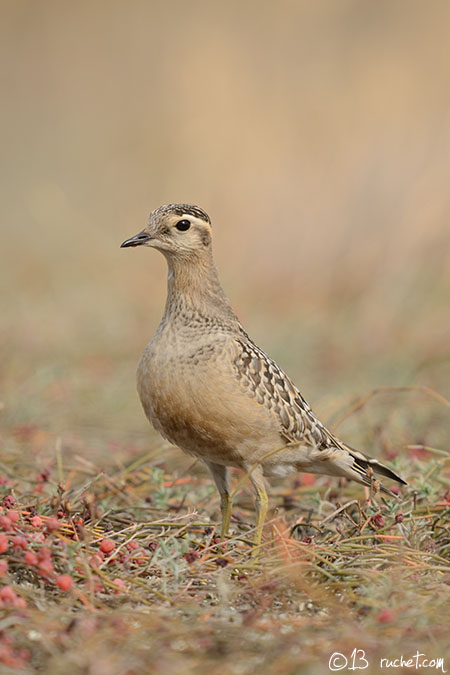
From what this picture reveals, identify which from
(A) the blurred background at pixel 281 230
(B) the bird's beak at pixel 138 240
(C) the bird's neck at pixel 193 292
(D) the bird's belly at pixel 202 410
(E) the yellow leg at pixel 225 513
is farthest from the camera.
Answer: (A) the blurred background at pixel 281 230

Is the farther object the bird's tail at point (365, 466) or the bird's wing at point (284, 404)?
the bird's tail at point (365, 466)

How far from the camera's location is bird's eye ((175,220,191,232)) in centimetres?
479

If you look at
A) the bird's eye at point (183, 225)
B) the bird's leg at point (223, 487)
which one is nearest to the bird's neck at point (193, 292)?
the bird's eye at point (183, 225)

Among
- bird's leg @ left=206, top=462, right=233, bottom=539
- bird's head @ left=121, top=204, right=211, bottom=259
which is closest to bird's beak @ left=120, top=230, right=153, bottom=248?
bird's head @ left=121, top=204, right=211, bottom=259

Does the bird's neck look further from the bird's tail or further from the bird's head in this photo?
the bird's tail

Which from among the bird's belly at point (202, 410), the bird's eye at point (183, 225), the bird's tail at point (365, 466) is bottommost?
the bird's tail at point (365, 466)

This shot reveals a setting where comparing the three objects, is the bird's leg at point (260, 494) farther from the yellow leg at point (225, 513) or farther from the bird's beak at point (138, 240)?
the bird's beak at point (138, 240)

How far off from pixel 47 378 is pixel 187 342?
10.2 ft

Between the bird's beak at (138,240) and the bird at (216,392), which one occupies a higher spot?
the bird's beak at (138,240)

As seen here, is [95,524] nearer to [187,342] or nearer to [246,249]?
[187,342]

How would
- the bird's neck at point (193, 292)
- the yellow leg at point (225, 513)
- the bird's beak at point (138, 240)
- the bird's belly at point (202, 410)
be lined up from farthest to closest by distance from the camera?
the bird's neck at point (193, 292)
the bird's beak at point (138, 240)
the yellow leg at point (225, 513)
the bird's belly at point (202, 410)

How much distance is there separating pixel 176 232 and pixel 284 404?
3.91 feet

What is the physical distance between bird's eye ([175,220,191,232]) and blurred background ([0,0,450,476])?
2120 mm

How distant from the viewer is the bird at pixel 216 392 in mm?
4320
